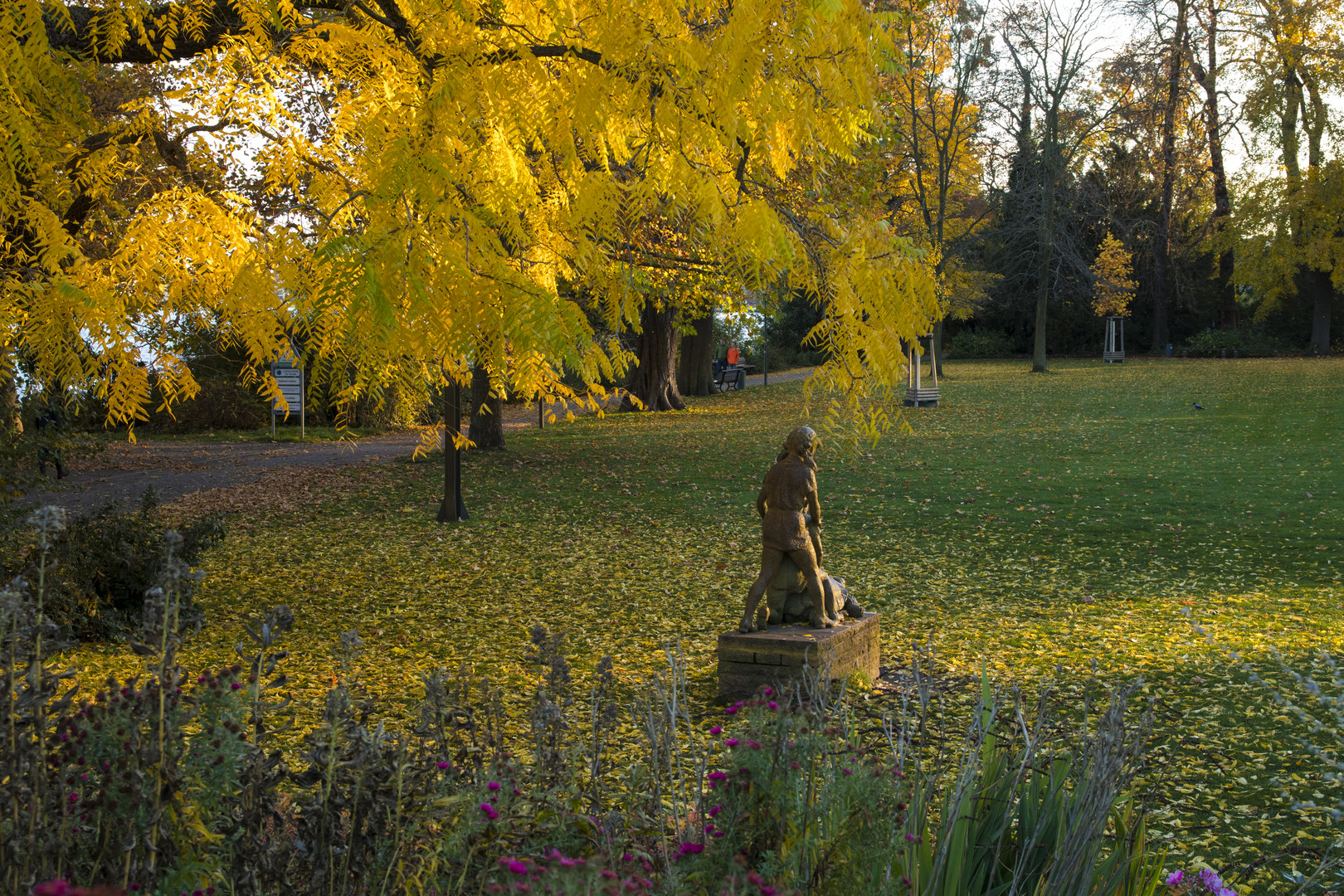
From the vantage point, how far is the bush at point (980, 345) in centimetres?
5309

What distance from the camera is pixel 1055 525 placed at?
12.2 meters

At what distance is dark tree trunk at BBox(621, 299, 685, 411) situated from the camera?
93.3 ft

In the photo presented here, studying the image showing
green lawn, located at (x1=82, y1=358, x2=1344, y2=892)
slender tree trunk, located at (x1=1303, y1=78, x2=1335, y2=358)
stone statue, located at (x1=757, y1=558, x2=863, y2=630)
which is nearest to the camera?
green lawn, located at (x1=82, y1=358, x2=1344, y2=892)

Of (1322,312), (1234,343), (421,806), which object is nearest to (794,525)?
(421,806)

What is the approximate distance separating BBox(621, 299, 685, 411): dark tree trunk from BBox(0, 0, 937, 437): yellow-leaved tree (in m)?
22.6

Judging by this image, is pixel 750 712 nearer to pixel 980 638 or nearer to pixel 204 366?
pixel 980 638

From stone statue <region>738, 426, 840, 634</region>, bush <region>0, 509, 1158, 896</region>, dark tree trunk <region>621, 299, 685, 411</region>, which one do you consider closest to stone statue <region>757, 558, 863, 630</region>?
stone statue <region>738, 426, 840, 634</region>

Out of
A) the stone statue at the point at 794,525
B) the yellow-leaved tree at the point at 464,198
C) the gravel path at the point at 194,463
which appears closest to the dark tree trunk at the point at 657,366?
the gravel path at the point at 194,463

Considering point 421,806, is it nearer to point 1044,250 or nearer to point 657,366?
point 657,366

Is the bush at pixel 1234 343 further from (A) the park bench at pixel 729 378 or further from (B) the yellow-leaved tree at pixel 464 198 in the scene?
(B) the yellow-leaved tree at pixel 464 198

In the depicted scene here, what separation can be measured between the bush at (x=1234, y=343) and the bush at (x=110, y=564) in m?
46.7

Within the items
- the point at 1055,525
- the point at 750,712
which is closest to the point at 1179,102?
the point at 1055,525

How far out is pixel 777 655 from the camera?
19.4ft

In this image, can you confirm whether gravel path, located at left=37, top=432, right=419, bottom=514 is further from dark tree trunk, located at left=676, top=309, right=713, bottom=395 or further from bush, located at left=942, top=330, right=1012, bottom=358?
bush, located at left=942, top=330, right=1012, bottom=358
